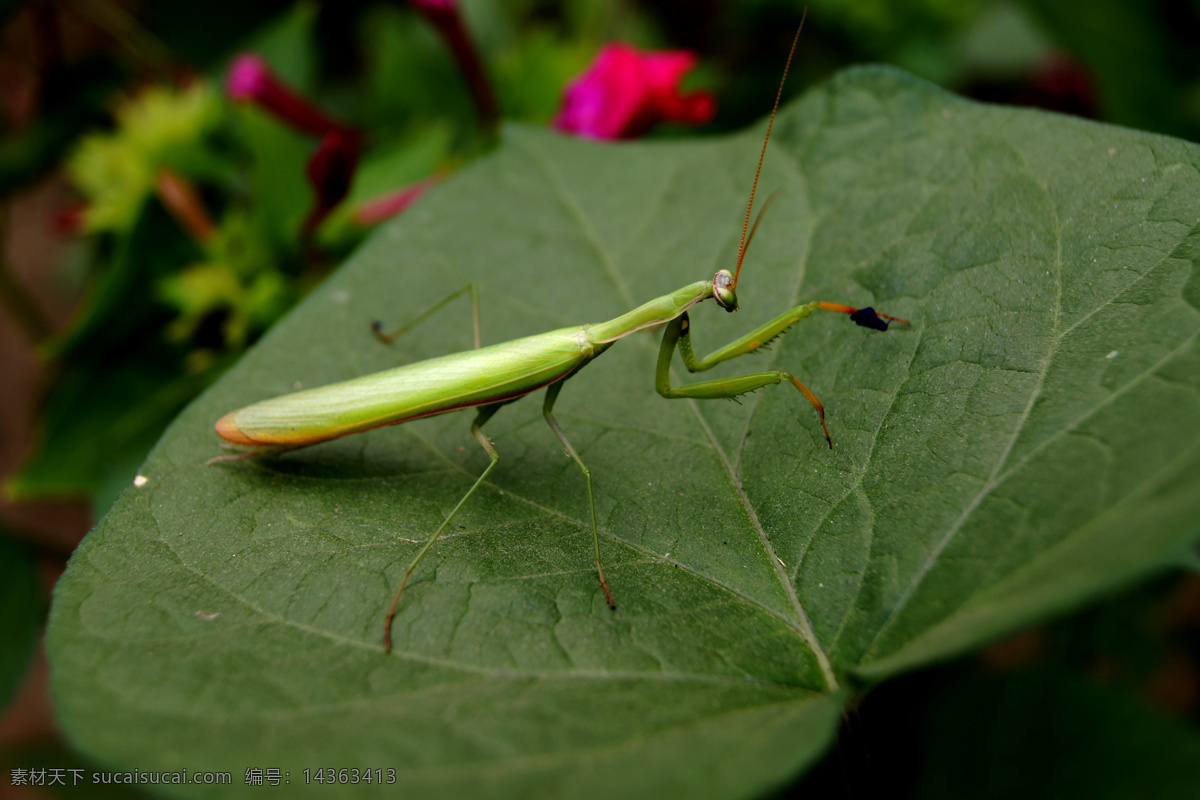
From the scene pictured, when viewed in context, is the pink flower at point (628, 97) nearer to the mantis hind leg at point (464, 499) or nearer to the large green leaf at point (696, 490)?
the large green leaf at point (696, 490)

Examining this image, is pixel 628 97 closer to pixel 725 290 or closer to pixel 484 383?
pixel 725 290

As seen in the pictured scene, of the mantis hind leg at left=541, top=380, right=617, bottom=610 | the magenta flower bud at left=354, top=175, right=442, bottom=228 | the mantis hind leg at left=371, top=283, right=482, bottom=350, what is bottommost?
the mantis hind leg at left=541, top=380, right=617, bottom=610

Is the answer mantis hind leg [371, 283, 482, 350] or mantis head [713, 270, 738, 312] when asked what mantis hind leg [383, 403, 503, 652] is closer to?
mantis hind leg [371, 283, 482, 350]

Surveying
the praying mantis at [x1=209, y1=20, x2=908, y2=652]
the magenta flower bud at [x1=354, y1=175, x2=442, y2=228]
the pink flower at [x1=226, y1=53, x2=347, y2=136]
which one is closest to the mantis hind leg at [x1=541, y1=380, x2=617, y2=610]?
the praying mantis at [x1=209, y1=20, x2=908, y2=652]

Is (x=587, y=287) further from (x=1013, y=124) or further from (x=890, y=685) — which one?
(x=890, y=685)

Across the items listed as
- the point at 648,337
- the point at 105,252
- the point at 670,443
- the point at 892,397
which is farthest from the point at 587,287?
the point at 105,252

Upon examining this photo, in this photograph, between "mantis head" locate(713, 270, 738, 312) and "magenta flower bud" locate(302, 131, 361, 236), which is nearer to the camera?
"mantis head" locate(713, 270, 738, 312)
